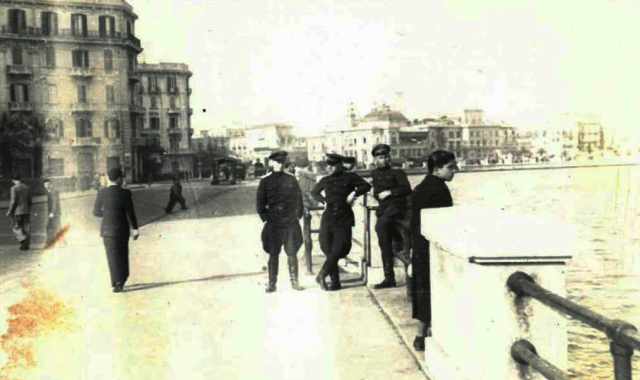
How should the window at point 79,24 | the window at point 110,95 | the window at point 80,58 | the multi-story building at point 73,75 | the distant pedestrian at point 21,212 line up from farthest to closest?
the window at point 110,95, the window at point 80,58, the window at point 79,24, the multi-story building at point 73,75, the distant pedestrian at point 21,212

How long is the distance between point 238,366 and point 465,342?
200 centimetres

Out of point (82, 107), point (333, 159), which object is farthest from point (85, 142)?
Result: point (333, 159)

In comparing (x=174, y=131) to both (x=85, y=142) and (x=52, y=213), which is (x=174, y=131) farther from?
(x=52, y=213)

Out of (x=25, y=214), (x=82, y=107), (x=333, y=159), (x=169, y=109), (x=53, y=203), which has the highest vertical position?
(x=169, y=109)

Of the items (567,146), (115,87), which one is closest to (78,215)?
(115,87)

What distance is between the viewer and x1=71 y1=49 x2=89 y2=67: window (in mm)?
53753

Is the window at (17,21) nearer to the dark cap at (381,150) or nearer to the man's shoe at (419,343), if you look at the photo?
the dark cap at (381,150)

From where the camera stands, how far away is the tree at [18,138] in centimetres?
4719

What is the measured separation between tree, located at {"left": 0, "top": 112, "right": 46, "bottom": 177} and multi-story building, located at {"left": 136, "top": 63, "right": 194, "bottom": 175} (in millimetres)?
25332

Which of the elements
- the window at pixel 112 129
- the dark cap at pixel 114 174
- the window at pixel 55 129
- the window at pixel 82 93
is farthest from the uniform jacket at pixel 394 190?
the window at pixel 112 129

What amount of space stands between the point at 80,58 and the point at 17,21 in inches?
204

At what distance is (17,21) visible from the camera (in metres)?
50.6

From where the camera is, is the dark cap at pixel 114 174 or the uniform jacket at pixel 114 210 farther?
the dark cap at pixel 114 174

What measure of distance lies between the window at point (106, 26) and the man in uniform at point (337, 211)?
49103mm
